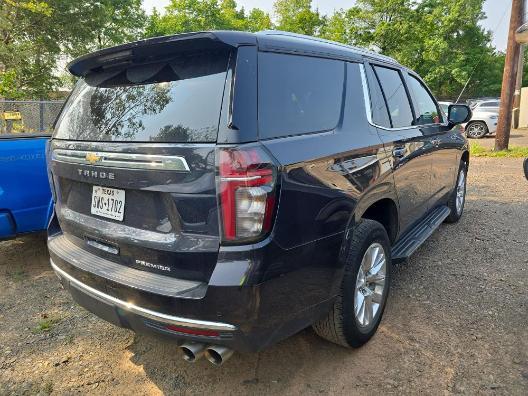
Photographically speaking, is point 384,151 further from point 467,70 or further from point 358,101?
point 467,70

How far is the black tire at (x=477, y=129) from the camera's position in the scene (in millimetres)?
16875

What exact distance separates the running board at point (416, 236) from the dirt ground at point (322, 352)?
39 cm

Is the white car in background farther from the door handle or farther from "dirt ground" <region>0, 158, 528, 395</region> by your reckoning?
the door handle

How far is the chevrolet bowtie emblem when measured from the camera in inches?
85.4

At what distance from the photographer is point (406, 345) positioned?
108 inches

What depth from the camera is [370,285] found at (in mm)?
2832

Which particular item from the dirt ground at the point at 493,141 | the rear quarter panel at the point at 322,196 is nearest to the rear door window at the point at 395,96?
the rear quarter panel at the point at 322,196

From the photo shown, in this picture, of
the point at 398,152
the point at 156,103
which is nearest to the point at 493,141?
the point at 398,152

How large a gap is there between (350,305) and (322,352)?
46 cm

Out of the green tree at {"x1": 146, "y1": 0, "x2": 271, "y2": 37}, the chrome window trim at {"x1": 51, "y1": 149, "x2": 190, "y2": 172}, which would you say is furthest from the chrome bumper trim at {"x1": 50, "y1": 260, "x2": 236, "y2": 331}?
the green tree at {"x1": 146, "y1": 0, "x2": 271, "y2": 37}

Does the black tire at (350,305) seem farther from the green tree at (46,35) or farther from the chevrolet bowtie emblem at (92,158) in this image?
the green tree at (46,35)

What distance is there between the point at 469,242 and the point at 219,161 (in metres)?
3.86

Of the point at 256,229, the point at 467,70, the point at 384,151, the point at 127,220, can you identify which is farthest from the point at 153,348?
the point at 467,70

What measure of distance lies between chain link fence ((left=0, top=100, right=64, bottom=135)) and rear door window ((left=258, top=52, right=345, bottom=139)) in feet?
16.8
